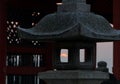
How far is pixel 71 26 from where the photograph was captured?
21.3 ft

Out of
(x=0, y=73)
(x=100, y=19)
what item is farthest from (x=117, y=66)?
(x=100, y=19)

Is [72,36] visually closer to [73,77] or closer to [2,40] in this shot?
[73,77]

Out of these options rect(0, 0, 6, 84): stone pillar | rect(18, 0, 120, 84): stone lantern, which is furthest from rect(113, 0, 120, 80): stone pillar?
rect(18, 0, 120, 84): stone lantern

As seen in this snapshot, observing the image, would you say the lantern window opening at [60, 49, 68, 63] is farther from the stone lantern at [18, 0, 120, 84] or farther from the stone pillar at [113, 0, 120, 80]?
the stone pillar at [113, 0, 120, 80]

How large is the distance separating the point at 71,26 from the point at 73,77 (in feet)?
2.19

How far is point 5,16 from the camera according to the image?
1933 centimetres

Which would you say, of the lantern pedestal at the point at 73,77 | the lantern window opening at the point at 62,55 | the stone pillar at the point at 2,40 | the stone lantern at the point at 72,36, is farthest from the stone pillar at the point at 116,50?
the lantern pedestal at the point at 73,77

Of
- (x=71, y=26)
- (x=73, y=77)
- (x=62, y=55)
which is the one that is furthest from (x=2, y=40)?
(x=71, y=26)

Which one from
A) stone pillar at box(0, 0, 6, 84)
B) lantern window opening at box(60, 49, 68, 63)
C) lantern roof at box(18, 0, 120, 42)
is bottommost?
stone pillar at box(0, 0, 6, 84)

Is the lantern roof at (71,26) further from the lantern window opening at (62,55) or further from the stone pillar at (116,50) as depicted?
the stone pillar at (116,50)

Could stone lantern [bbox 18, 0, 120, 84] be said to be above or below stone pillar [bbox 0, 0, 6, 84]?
above

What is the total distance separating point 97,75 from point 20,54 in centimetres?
1496

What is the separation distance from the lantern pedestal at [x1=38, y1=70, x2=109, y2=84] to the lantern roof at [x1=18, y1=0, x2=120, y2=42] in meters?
0.44

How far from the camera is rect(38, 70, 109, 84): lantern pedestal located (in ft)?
21.7
